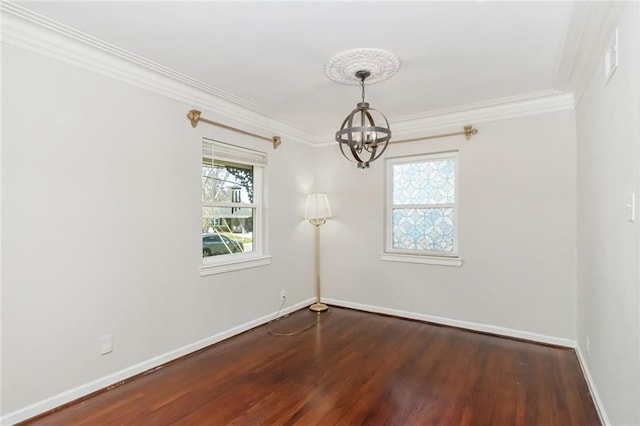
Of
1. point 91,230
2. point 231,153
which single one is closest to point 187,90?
point 231,153

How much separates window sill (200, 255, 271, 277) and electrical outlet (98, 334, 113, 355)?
0.89 metres

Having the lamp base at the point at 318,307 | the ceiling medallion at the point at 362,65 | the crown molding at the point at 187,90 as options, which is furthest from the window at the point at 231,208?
the ceiling medallion at the point at 362,65

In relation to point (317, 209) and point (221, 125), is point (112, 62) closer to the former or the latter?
point (221, 125)

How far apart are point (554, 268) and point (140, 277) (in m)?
3.82

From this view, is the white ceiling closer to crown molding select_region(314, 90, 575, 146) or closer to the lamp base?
crown molding select_region(314, 90, 575, 146)

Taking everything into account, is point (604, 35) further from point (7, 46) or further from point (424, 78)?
point (7, 46)

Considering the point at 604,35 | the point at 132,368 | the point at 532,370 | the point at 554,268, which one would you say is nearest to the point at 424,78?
the point at 604,35

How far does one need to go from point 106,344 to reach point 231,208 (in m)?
1.70

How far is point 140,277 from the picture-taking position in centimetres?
265

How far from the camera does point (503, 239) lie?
11.4 feet

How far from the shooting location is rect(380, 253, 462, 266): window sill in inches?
147

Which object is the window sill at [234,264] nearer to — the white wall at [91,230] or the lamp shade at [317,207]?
the white wall at [91,230]

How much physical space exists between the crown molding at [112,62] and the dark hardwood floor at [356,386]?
235cm

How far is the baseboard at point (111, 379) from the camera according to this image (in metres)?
2.02
